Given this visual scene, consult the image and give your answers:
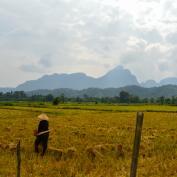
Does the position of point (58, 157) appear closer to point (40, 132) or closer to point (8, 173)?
point (40, 132)

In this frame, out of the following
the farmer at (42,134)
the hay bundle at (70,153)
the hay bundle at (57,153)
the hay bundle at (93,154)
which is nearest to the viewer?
the hay bundle at (93,154)

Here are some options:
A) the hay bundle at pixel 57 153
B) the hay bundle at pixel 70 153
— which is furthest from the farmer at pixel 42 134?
the hay bundle at pixel 70 153

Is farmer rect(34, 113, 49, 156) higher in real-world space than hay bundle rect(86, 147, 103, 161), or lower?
higher

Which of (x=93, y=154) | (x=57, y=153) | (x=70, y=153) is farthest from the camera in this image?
(x=57, y=153)

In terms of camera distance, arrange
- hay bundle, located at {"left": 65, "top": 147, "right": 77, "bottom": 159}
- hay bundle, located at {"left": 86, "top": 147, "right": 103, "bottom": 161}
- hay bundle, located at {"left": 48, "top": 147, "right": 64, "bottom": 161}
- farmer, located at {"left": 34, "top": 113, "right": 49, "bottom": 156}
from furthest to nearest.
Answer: farmer, located at {"left": 34, "top": 113, "right": 49, "bottom": 156}
hay bundle, located at {"left": 65, "top": 147, "right": 77, "bottom": 159}
hay bundle, located at {"left": 48, "top": 147, "right": 64, "bottom": 161}
hay bundle, located at {"left": 86, "top": 147, "right": 103, "bottom": 161}

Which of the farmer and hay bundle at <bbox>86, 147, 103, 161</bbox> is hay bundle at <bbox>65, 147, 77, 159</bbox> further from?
the farmer

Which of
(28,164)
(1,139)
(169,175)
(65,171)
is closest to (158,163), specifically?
(169,175)

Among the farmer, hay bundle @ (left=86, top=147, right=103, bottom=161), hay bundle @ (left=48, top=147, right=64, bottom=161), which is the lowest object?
hay bundle @ (left=48, top=147, right=64, bottom=161)

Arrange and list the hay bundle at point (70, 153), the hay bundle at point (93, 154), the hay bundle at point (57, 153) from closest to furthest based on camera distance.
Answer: the hay bundle at point (93, 154) → the hay bundle at point (57, 153) → the hay bundle at point (70, 153)

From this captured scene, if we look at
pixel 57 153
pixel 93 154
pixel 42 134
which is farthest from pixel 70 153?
pixel 42 134

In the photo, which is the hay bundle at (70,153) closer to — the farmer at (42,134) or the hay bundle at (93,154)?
the hay bundle at (93,154)

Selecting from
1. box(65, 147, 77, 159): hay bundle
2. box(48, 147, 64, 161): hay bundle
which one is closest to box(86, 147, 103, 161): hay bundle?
box(65, 147, 77, 159): hay bundle

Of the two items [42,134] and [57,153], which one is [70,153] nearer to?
[57,153]

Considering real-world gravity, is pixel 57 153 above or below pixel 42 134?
below
